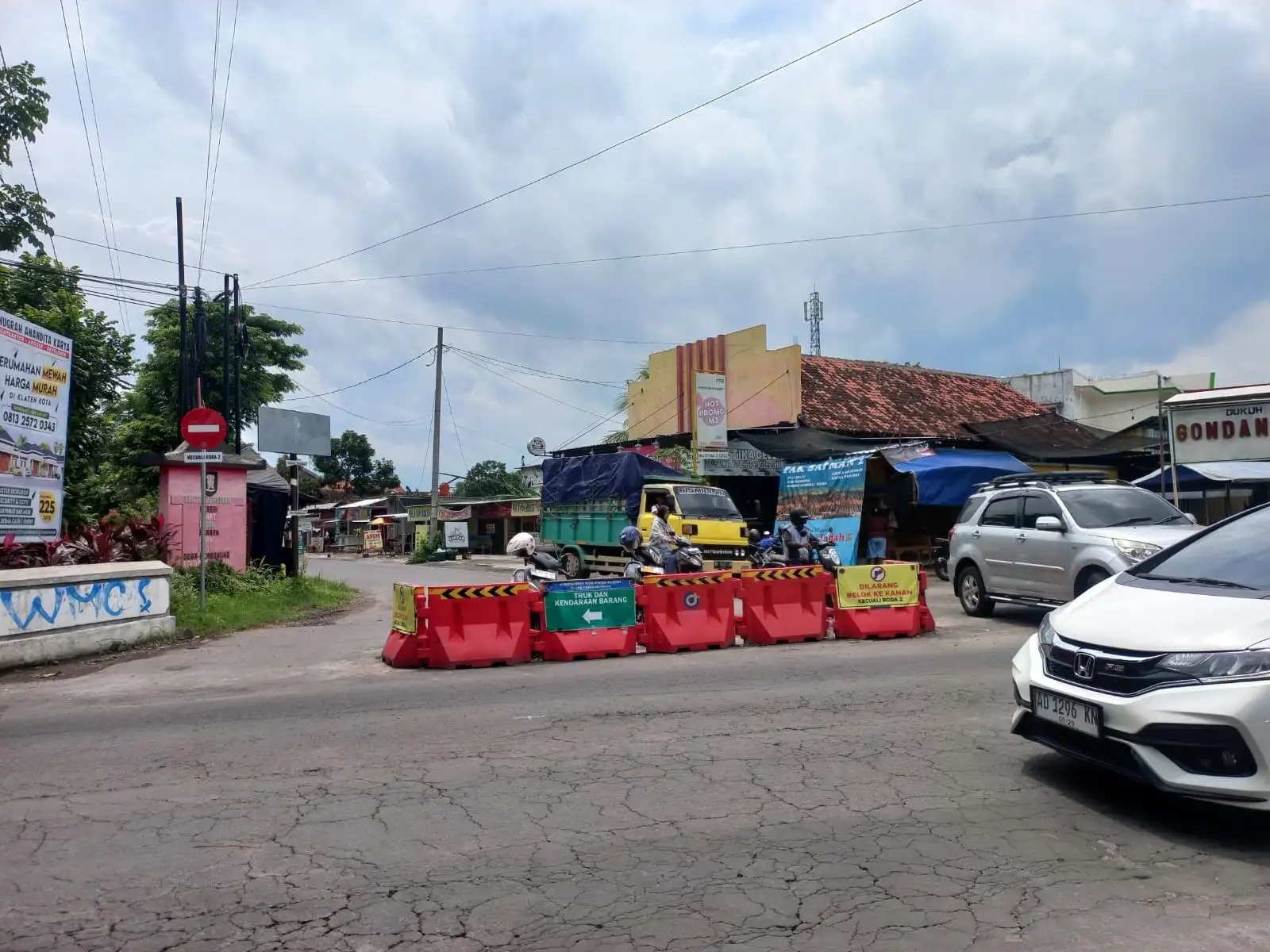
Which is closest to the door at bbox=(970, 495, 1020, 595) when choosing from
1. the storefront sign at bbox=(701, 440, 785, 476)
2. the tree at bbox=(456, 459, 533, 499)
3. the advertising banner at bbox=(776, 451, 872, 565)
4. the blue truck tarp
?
the advertising banner at bbox=(776, 451, 872, 565)

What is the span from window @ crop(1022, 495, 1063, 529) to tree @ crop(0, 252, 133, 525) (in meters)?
17.1

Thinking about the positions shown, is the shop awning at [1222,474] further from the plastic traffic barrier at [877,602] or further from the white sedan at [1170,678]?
the white sedan at [1170,678]

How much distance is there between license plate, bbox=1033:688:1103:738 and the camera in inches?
185

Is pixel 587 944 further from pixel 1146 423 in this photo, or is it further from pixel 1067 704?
pixel 1146 423

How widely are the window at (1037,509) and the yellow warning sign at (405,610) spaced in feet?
25.6

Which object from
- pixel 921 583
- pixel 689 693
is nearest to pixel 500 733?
pixel 689 693

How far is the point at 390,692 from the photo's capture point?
865 centimetres

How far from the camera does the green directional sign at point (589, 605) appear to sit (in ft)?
34.4

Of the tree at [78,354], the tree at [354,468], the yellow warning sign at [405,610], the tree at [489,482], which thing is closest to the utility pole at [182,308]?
the tree at [78,354]

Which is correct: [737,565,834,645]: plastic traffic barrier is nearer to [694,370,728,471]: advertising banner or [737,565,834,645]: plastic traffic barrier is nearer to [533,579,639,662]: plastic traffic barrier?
[533,579,639,662]: plastic traffic barrier

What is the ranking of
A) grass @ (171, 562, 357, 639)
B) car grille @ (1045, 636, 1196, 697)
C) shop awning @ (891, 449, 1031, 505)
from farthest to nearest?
shop awning @ (891, 449, 1031, 505), grass @ (171, 562, 357, 639), car grille @ (1045, 636, 1196, 697)

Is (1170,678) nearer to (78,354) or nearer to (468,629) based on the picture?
(468,629)

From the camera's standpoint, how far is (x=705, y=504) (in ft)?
66.2

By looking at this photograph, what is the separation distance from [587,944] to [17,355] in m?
12.5
